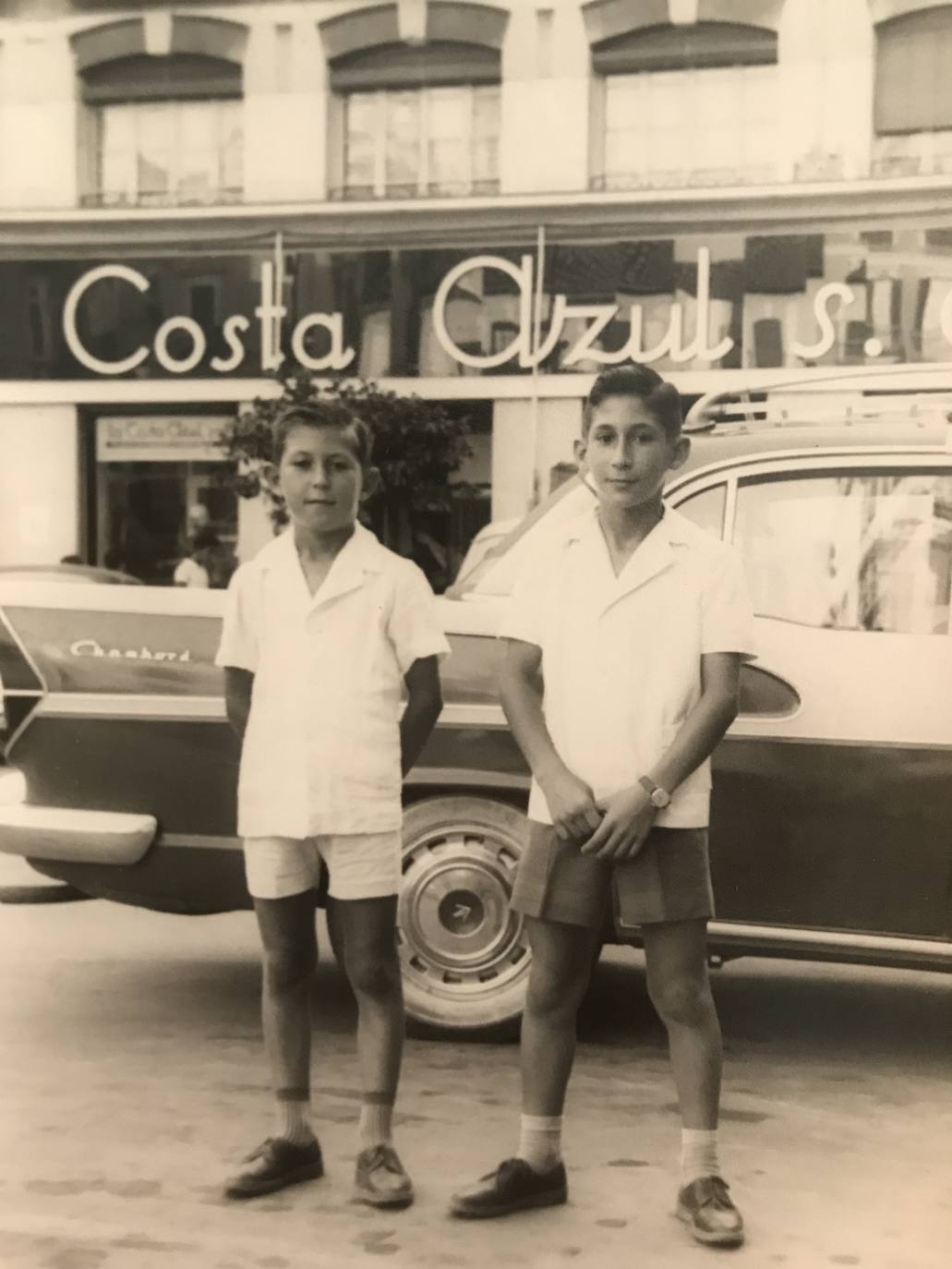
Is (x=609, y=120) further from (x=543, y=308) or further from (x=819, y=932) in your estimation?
(x=819, y=932)

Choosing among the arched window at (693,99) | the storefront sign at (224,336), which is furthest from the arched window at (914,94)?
the storefront sign at (224,336)

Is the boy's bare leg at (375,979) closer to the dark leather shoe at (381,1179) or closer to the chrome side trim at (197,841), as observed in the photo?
the dark leather shoe at (381,1179)

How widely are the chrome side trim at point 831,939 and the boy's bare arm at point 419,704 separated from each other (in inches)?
44.1

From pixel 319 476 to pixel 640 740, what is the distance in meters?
0.80

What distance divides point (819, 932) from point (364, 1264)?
1.61 m

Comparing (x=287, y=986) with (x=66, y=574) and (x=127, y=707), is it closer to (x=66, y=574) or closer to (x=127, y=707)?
(x=127, y=707)

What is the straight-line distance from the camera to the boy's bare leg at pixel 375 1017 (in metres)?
3.26

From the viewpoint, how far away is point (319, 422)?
10.7 feet

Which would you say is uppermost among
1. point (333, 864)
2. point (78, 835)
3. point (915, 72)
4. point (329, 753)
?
point (915, 72)

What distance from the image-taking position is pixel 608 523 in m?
3.21

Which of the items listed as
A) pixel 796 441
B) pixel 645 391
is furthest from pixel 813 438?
pixel 645 391

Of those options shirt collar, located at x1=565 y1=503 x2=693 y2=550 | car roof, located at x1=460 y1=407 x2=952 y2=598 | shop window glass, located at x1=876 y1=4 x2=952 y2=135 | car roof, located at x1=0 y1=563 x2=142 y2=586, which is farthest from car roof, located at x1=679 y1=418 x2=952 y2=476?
car roof, located at x1=0 y1=563 x2=142 y2=586

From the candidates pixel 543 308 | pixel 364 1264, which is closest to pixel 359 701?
pixel 364 1264

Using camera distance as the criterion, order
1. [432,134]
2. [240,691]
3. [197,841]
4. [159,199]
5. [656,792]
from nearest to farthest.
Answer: [656,792]
[240,691]
[432,134]
[159,199]
[197,841]
